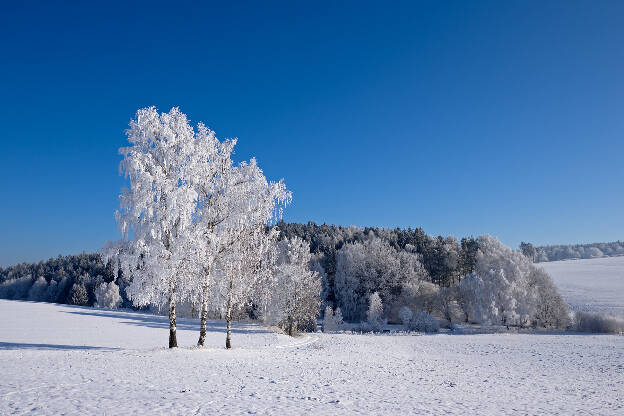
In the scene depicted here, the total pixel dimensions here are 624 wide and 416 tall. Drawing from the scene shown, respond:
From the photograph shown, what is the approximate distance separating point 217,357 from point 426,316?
51.0 meters

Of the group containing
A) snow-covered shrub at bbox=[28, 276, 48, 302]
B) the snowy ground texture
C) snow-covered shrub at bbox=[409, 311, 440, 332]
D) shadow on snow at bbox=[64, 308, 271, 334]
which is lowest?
snow-covered shrub at bbox=[409, 311, 440, 332]

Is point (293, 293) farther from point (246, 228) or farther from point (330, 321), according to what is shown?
point (246, 228)

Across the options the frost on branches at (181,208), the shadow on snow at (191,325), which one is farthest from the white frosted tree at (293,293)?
the frost on branches at (181,208)

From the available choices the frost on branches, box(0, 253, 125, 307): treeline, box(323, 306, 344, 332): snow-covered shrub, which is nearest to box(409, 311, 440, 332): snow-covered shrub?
box(323, 306, 344, 332): snow-covered shrub

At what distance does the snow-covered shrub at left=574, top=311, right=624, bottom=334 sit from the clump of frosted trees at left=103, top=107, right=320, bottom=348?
179 ft

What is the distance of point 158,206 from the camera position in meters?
22.5

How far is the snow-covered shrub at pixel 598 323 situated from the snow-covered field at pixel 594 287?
7.00m

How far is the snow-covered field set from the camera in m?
70.1

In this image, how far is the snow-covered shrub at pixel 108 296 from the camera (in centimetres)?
11825

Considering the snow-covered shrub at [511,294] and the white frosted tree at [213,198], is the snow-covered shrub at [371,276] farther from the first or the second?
the white frosted tree at [213,198]

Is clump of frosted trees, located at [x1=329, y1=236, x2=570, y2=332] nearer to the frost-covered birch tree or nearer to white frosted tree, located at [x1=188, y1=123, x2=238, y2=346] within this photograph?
the frost-covered birch tree

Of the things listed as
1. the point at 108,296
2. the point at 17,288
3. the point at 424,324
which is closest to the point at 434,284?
the point at 424,324

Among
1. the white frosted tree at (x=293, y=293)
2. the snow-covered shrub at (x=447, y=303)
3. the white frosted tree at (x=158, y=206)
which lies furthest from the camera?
the snow-covered shrub at (x=447, y=303)

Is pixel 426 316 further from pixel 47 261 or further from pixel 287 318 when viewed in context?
pixel 47 261
